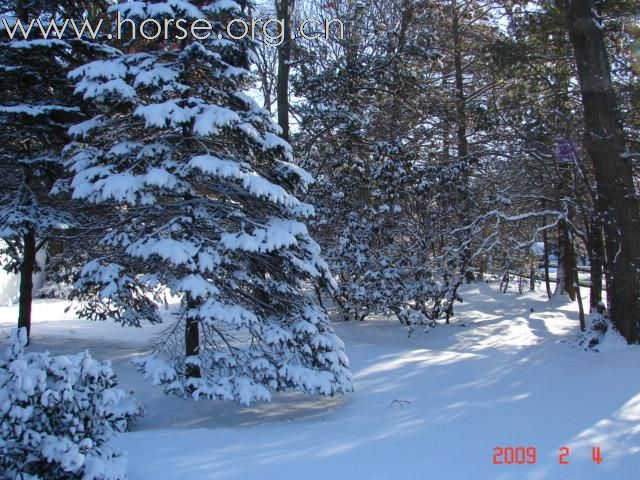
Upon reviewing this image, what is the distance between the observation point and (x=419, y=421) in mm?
5066

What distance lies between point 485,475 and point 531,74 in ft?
28.8

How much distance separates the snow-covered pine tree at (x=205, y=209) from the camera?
500 cm

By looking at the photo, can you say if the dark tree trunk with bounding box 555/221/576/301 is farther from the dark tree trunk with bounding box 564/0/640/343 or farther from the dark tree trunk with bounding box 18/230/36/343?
the dark tree trunk with bounding box 18/230/36/343

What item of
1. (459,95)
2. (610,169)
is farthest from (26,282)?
(459,95)

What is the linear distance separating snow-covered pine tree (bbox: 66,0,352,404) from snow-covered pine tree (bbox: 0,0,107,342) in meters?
1.87

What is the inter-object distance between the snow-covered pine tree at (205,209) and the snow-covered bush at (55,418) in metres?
1.69

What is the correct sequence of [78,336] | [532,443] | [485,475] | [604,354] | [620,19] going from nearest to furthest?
1. [485,475]
2. [532,443]
3. [604,354]
4. [620,19]
5. [78,336]

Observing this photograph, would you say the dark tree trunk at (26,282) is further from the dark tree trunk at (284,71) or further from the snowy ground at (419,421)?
the dark tree trunk at (284,71)

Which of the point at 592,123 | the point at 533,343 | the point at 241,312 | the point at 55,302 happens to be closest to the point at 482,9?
the point at 592,123

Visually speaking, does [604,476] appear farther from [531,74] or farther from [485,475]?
[531,74]

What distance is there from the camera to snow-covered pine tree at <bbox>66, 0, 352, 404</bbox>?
197 inches

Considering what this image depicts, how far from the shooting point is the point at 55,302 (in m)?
16.5

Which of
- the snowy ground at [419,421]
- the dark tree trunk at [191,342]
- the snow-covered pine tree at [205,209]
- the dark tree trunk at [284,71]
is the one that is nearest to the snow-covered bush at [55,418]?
the snowy ground at [419,421]

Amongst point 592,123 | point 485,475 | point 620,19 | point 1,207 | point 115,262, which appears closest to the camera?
point 485,475
